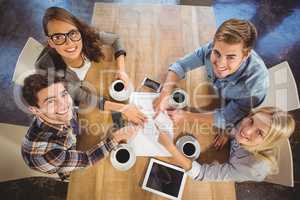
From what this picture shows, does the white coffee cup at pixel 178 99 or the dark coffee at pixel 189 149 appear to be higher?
the white coffee cup at pixel 178 99

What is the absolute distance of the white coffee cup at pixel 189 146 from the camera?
108cm

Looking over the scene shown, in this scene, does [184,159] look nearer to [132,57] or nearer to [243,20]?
[132,57]

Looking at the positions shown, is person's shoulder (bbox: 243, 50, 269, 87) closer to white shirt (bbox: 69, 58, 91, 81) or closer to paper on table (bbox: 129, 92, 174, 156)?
paper on table (bbox: 129, 92, 174, 156)

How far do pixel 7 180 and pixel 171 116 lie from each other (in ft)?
1.95

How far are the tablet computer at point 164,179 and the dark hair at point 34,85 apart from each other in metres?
0.41

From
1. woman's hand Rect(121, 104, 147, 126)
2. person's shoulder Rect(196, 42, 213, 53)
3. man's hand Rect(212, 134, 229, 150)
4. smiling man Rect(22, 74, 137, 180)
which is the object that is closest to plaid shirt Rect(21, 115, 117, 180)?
smiling man Rect(22, 74, 137, 180)

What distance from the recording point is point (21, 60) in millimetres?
1214

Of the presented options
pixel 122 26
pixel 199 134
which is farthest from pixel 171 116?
pixel 122 26

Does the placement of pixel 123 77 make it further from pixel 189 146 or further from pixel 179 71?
pixel 189 146

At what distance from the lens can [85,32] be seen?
1.20m

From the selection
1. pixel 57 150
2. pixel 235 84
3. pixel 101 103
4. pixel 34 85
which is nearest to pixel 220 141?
pixel 235 84

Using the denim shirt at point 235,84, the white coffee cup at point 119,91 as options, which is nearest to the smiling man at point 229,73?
the denim shirt at point 235,84

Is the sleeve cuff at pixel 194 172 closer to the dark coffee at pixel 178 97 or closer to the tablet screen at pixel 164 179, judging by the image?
the tablet screen at pixel 164 179

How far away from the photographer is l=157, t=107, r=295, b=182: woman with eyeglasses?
3.47 ft
